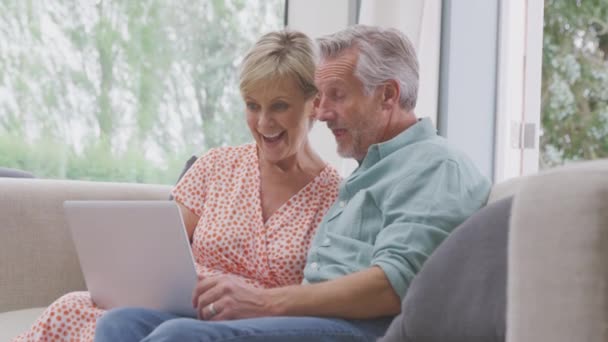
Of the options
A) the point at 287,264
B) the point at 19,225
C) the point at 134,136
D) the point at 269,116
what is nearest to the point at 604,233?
the point at 287,264

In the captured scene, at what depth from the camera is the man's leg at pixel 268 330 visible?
137cm

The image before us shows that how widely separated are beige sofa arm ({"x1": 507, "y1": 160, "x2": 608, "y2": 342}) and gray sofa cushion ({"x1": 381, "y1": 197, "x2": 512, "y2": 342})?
14 cm

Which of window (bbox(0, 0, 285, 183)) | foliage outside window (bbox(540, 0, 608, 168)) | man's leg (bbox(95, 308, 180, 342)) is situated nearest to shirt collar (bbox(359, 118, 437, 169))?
man's leg (bbox(95, 308, 180, 342))

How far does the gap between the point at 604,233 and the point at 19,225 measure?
72.2 inches

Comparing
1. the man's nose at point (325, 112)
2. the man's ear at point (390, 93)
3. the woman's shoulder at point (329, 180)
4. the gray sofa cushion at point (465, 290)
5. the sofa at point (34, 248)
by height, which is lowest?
the sofa at point (34, 248)

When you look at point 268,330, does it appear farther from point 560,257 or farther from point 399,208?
point 560,257

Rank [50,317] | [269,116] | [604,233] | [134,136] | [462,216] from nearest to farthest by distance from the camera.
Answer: [604,233] < [462,216] < [50,317] < [269,116] < [134,136]

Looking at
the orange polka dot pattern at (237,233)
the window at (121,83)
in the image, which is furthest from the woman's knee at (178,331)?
the window at (121,83)

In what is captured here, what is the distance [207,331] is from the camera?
1.38m

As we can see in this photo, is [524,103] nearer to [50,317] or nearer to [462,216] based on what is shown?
[462,216]

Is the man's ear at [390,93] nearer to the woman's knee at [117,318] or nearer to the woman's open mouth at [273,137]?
the woman's open mouth at [273,137]

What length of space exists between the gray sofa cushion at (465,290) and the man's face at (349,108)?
666mm

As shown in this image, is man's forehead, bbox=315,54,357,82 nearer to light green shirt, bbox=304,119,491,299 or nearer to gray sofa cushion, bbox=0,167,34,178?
light green shirt, bbox=304,119,491,299

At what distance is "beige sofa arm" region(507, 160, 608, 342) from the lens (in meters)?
0.77
